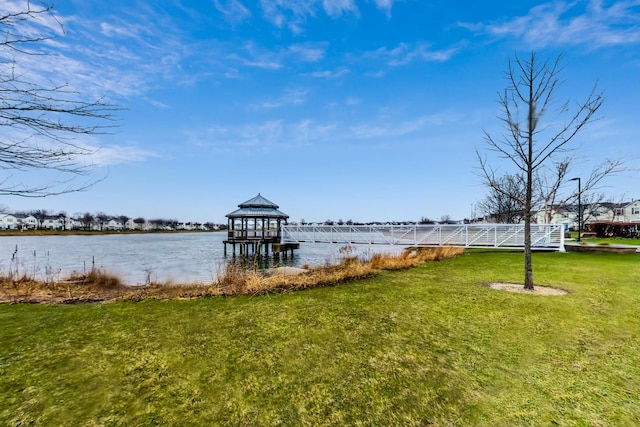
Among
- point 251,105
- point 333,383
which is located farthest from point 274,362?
point 251,105

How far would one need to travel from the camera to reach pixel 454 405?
2592 millimetres

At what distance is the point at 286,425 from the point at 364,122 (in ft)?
61.6

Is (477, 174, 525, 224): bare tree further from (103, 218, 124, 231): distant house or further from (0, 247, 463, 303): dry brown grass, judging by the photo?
(103, 218, 124, 231): distant house

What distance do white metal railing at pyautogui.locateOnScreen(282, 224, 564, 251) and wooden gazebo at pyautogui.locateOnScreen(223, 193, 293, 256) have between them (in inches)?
209

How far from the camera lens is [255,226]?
27906mm

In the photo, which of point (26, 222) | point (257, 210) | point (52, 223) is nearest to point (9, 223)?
point (26, 222)

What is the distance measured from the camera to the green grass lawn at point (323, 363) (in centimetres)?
248

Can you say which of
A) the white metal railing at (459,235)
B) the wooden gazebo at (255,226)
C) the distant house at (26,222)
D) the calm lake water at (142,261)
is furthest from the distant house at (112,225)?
the white metal railing at (459,235)

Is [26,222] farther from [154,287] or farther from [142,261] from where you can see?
[154,287]

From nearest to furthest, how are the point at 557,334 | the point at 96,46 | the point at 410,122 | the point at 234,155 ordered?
the point at 96,46 → the point at 557,334 → the point at 410,122 → the point at 234,155

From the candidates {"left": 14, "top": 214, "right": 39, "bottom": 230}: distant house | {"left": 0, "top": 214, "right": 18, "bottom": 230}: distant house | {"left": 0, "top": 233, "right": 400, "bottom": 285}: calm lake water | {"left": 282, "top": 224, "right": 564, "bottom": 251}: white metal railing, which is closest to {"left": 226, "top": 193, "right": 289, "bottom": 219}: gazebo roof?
{"left": 0, "top": 233, "right": 400, "bottom": 285}: calm lake water

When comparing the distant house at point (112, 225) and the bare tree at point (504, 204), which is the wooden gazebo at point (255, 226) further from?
the distant house at point (112, 225)

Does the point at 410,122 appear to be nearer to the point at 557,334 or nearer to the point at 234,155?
the point at 234,155

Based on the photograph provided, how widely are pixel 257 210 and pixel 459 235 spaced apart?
15064 mm
